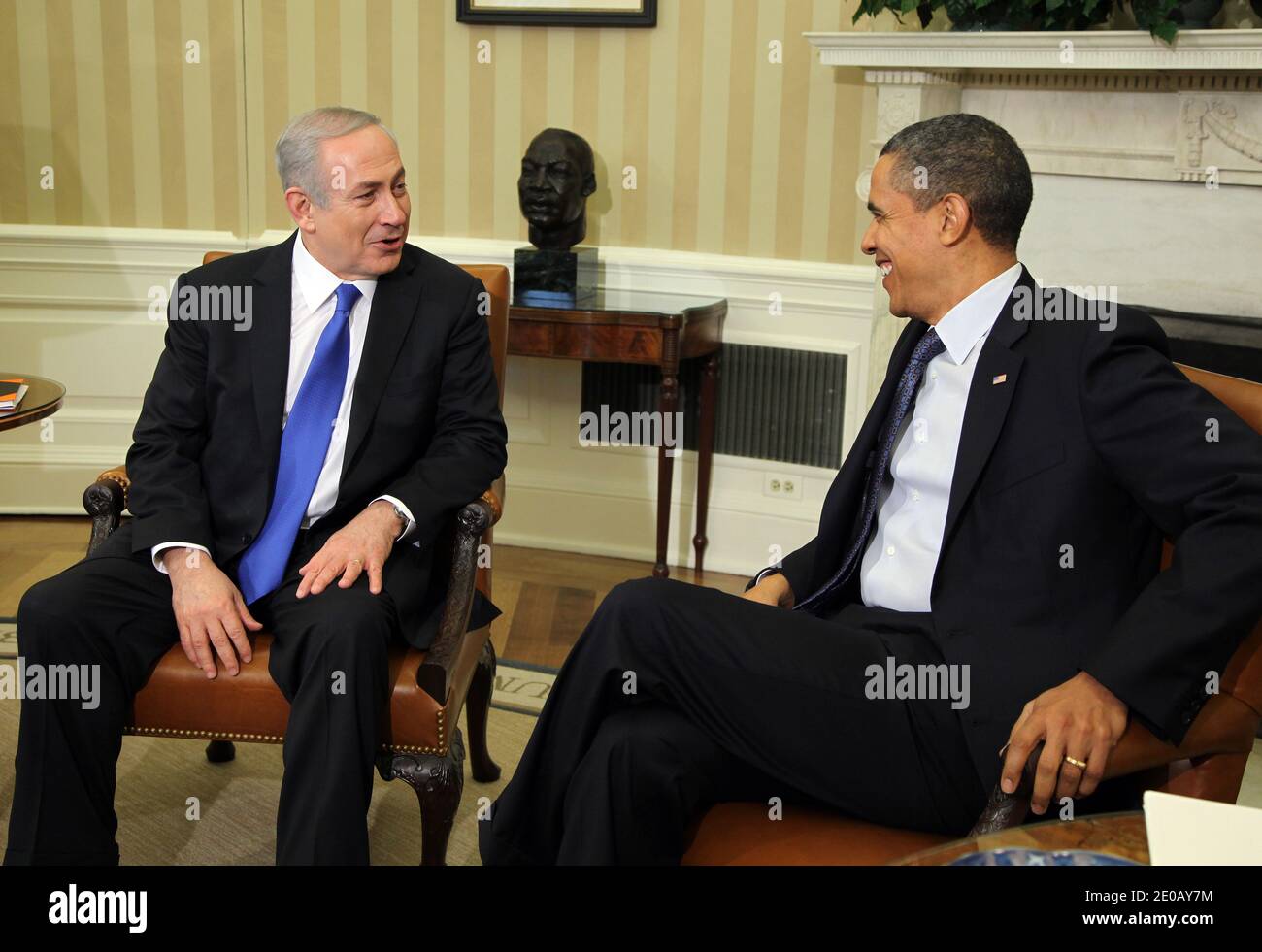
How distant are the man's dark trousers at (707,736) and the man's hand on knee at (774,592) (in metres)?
0.23

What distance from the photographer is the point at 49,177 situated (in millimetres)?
4707

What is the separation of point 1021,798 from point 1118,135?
8.30ft

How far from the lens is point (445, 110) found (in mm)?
4547

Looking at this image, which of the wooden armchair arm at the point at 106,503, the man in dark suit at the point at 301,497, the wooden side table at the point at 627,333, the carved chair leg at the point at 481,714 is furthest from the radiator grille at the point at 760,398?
the wooden armchair arm at the point at 106,503

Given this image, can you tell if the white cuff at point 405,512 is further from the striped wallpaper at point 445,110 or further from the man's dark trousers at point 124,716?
the striped wallpaper at point 445,110

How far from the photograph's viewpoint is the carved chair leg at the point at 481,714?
277 cm

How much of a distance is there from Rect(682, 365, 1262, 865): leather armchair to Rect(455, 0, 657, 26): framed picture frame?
3107 millimetres

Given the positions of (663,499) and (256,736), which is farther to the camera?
(663,499)

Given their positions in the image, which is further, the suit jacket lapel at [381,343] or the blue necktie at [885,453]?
the suit jacket lapel at [381,343]

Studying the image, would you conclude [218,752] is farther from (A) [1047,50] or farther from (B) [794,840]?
(A) [1047,50]

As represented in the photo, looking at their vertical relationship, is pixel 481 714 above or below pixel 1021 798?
below

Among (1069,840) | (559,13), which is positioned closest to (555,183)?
(559,13)

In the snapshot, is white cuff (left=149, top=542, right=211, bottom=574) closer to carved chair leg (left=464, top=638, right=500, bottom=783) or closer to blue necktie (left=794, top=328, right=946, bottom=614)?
carved chair leg (left=464, top=638, right=500, bottom=783)
